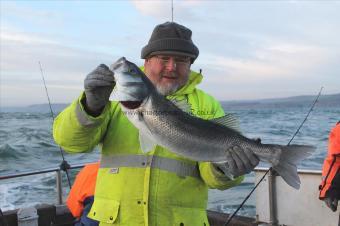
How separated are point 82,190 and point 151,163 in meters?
1.67

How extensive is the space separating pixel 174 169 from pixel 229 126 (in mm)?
559

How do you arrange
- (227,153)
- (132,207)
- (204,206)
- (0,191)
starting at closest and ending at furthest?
(227,153)
(132,207)
(204,206)
(0,191)

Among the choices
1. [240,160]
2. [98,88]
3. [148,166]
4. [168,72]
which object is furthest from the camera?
[168,72]

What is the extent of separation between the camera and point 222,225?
21.4 ft

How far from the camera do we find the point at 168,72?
3.63 meters

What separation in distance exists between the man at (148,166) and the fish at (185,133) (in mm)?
123

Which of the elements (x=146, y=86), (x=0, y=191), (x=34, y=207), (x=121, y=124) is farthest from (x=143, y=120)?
(x=0, y=191)

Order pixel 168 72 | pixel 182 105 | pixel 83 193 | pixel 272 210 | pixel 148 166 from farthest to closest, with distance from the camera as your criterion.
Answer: pixel 272 210 → pixel 83 193 → pixel 168 72 → pixel 148 166 → pixel 182 105

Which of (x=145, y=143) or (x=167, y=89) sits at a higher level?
(x=167, y=89)

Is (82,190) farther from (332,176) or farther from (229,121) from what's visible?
(332,176)

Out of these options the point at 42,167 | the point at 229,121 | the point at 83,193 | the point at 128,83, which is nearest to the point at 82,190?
the point at 83,193

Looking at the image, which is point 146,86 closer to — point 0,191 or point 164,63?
point 164,63

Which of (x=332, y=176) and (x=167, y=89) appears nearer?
(x=167, y=89)

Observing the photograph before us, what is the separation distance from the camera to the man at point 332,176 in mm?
5652
